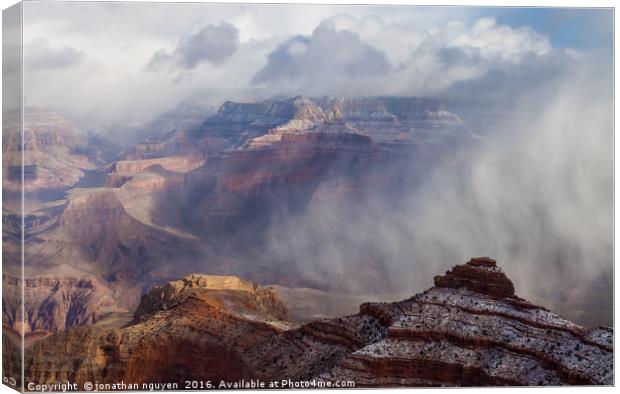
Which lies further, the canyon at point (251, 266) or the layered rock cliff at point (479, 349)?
the canyon at point (251, 266)

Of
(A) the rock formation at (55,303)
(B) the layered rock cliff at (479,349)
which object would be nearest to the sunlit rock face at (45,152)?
(A) the rock formation at (55,303)

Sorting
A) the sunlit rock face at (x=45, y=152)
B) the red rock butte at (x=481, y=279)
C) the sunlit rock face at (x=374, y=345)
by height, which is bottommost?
the sunlit rock face at (x=374, y=345)

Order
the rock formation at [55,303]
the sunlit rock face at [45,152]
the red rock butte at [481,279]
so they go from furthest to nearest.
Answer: the red rock butte at [481,279]
the sunlit rock face at [45,152]
the rock formation at [55,303]

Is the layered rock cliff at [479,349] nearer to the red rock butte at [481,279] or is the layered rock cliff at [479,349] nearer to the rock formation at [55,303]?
the red rock butte at [481,279]

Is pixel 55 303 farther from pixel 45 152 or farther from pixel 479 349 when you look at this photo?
pixel 479 349

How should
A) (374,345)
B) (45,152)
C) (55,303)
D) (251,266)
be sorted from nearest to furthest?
(374,345), (45,152), (55,303), (251,266)

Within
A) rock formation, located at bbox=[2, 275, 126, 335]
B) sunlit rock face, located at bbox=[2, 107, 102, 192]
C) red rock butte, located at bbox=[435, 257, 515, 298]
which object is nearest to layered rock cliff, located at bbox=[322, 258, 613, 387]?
red rock butte, located at bbox=[435, 257, 515, 298]

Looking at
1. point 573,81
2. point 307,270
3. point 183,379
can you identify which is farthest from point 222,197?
point 573,81

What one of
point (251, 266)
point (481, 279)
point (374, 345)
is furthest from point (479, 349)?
point (251, 266)
